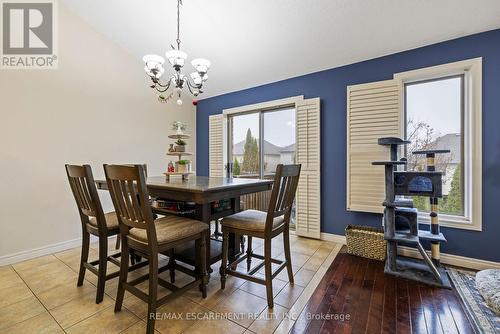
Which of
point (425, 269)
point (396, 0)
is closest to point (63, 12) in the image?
Result: point (396, 0)

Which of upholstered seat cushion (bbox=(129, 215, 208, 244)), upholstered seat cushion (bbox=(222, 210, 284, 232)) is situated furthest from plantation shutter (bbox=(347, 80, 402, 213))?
upholstered seat cushion (bbox=(129, 215, 208, 244))

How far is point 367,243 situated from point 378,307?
3.11ft

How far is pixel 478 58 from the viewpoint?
2.26 meters

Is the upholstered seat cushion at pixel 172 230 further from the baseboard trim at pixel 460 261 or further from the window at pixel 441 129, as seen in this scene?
the window at pixel 441 129

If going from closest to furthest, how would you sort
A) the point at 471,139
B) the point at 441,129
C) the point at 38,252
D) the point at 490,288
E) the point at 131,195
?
the point at 490,288 < the point at 131,195 < the point at 471,139 < the point at 441,129 < the point at 38,252

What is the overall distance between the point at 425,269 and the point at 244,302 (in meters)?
1.89

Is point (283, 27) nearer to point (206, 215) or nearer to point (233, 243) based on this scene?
point (206, 215)

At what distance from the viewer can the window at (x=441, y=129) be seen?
2492mm

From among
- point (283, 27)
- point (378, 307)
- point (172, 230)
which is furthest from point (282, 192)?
point (283, 27)

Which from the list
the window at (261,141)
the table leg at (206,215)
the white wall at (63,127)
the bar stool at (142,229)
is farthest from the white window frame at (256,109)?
the bar stool at (142,229)

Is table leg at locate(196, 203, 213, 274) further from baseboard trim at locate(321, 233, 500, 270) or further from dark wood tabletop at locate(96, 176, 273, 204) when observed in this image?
baseboard trim at locate(321, 233, 500, 270)

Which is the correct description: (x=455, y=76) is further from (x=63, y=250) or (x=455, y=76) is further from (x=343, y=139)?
(x=63, y=250)

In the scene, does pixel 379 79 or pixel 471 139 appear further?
pixel 379 79

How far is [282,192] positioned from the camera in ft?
5.78
